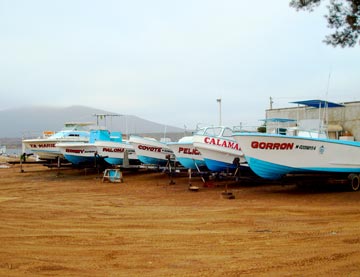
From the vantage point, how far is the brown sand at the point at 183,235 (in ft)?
17.0

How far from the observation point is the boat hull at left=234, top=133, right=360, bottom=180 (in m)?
11.9

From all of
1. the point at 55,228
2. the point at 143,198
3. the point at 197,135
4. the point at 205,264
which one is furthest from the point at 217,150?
the point at 205,264

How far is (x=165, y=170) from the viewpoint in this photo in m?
17.8

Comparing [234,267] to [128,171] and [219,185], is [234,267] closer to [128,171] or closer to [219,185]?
[219,185]

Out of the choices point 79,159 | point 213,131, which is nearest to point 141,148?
point 79,159

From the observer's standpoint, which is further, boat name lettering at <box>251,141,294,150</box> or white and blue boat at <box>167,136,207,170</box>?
white and blue boat at <box>167,136,207,170</box>

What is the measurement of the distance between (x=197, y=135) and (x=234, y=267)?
31.7 ft

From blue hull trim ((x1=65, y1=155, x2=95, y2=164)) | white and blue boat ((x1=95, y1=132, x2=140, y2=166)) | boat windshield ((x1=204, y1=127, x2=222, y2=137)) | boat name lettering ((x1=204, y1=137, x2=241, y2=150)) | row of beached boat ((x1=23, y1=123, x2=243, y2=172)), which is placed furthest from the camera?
blue hull trim ((x1=65, y1=155, x2=95, y2=164))

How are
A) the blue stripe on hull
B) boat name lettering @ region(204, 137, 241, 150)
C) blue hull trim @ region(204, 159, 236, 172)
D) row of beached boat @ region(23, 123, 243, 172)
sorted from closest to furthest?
the blue stripe on hull < boat name lettering @ region(204, 137, 241, 150) < row of beached boat @ region(23, 123, 243, 172) < blue hull trim @ region(204, 159, 236, 172)

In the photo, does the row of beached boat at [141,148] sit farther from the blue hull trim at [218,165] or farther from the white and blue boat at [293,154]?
the white and blue boat at [293,154]

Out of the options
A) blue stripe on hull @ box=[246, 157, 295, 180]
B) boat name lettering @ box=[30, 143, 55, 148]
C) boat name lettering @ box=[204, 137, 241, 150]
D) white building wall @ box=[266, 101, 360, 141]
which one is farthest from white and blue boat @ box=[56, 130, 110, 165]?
white building wall @ box=[266, 101, 360, 141]

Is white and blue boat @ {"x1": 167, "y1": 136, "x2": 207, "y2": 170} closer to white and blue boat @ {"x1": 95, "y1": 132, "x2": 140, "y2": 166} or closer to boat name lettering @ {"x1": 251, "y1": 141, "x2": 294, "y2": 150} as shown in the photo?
white and blue boat @ {"x1": 95, "y1": 132, "x2": 140, "y2": 166}

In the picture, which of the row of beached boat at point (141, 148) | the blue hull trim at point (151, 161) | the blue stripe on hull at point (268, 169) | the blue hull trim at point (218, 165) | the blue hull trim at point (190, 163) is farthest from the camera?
the blue hull trim at point (151, 161)

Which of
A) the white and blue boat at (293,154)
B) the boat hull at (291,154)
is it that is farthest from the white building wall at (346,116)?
the boat hull at (291,154)
